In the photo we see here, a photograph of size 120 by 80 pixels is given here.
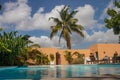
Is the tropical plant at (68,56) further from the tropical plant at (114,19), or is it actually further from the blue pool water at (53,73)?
the blue pool water at (53,73)

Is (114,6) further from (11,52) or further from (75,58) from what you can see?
(11,52)

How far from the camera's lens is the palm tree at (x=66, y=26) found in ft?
104

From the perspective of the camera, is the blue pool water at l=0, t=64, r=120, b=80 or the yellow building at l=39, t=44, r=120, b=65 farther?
the yellow building at l=39, t=44, r=120, b=65

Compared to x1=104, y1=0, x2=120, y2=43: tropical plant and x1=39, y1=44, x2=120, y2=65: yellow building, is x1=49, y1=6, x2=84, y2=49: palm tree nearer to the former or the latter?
x1=39, y1=44, x2=120, y2=65: yellow building

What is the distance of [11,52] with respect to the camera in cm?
2333

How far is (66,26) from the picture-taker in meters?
33.0

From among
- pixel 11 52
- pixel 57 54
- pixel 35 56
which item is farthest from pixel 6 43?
pixel 57 54

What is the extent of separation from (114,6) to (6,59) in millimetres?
12259

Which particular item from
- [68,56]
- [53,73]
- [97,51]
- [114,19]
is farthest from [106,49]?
[53,73]

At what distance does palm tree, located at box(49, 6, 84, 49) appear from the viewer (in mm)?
31798

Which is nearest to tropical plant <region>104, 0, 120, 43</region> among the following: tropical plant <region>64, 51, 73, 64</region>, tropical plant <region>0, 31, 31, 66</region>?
tropical plant <region>64, 51, 73, 64</region>

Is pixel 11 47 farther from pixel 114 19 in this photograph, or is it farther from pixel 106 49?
pixel 106 49

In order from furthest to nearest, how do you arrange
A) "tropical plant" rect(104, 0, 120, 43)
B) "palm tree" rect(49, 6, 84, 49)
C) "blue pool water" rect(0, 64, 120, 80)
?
"palm tree" rect(49, 6, 84, 49) < "tropical plant" rect(104, 0, 120, 43) < "blue pool water" rect(0, 64, 120, 80)

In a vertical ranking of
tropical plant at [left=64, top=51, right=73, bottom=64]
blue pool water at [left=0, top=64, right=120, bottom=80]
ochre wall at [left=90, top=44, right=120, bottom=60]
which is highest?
ochre wall at [left=90, top=44, right=120, bottom=60]
